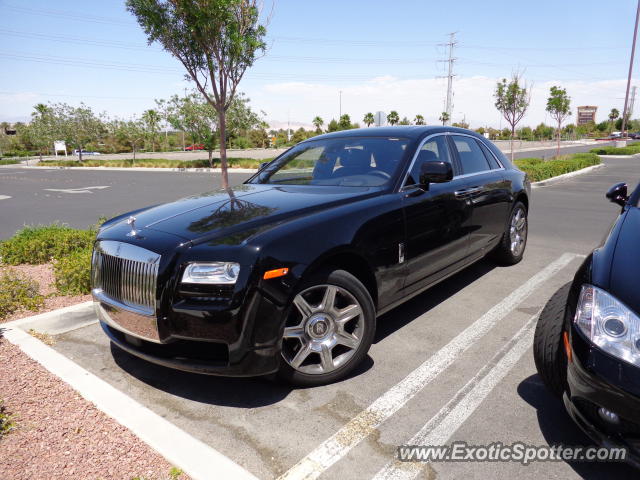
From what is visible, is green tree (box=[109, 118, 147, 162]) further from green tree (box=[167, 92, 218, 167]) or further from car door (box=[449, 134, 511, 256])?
car door (box=[449, 134, 511, 256])

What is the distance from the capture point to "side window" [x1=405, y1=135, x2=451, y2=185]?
3.88 meters

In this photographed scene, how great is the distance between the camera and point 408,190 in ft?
12.2

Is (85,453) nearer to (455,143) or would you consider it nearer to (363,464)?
(363,464)

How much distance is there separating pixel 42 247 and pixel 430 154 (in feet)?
16.5

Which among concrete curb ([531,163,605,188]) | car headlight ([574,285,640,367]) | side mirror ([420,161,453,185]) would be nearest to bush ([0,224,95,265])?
side mirror ([420,161,453,185])

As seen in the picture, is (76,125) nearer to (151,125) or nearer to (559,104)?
(151,125)

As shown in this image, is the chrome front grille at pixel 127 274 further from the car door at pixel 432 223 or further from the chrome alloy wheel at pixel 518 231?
the chrome alloy wheel at pixel 518 231

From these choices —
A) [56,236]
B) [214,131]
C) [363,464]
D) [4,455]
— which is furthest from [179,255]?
[214,131]

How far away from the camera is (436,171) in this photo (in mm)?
3631

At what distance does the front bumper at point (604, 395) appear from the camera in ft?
6.15

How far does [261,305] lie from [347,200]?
1.13 meters

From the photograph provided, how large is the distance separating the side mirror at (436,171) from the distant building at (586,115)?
142371mm

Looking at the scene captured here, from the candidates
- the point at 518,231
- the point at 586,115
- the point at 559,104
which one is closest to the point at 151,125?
the point at 559,104

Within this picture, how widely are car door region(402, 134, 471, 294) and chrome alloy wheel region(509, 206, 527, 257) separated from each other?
158cm
